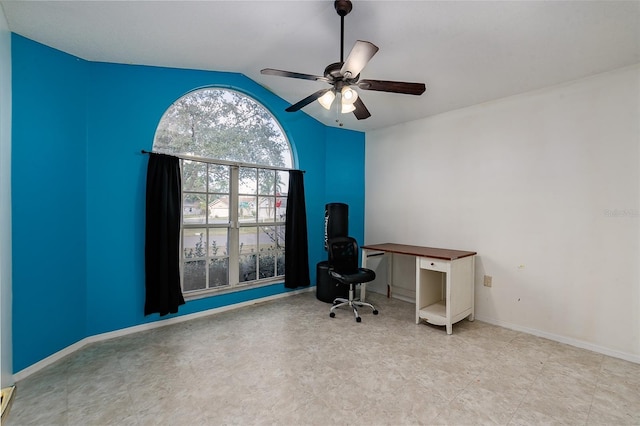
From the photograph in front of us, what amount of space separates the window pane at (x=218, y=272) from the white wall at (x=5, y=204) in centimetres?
166

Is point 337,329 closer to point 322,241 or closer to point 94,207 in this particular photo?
point 322,241

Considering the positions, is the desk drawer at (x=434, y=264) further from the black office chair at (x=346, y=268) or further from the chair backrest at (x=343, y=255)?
the chair backrest at (x=343, y=255)

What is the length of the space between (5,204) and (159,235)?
110 centimetres

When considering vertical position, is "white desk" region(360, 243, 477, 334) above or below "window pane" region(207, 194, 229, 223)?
below

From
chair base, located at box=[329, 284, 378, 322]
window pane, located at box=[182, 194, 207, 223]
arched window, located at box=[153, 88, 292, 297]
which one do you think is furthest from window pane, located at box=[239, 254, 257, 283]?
chair base, located at box=[329, 284, 378, 322]

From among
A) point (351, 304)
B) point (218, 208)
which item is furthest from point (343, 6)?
point (351, 304)

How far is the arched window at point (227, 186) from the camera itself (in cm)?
320

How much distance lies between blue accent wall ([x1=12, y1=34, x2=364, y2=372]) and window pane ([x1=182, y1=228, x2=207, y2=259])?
1.51 ft

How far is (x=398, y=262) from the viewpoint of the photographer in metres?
4.06

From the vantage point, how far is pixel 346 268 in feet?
11.6

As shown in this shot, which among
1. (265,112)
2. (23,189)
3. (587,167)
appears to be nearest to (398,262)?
(587,167)

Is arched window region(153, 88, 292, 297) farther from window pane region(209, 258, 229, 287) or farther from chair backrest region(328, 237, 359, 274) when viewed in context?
chair backrest region(328, 237, 359, 274)

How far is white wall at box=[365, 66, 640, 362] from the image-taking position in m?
2.38

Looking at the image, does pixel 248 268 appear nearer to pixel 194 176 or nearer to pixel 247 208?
pixel 247 208
